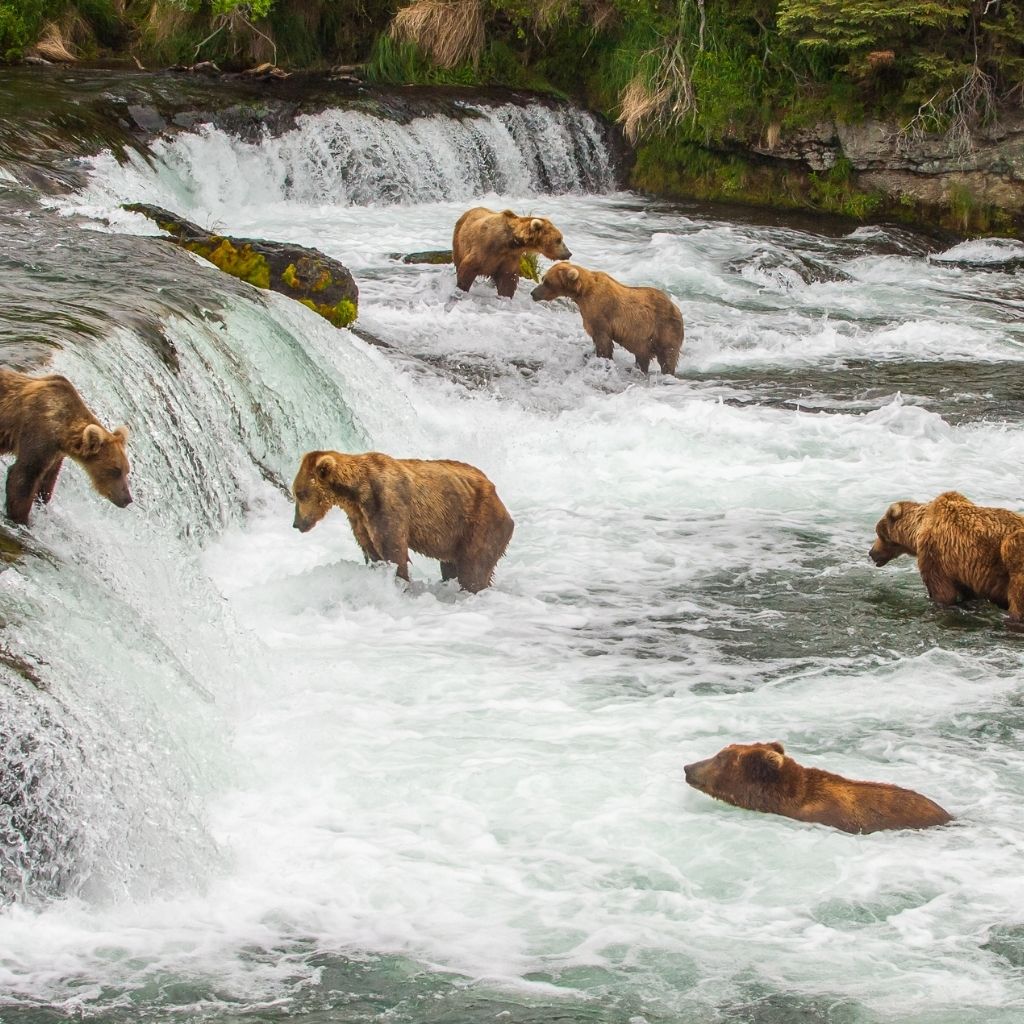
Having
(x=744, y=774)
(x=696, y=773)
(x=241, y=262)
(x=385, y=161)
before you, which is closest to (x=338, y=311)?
(x=241, y=262)

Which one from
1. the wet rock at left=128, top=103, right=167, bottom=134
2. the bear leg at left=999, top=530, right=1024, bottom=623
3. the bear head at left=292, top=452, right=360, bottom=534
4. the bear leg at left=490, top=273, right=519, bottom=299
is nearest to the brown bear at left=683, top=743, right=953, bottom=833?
the bear leg at left=999, top=530, right=1024, bottom=623

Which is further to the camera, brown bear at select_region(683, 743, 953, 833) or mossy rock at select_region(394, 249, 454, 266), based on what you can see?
mossy rock at select_region(394, 249, 454, 266)

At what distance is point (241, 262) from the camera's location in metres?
12.0

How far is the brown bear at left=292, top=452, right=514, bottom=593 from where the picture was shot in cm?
723

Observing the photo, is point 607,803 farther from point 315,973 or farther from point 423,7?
point 423,7

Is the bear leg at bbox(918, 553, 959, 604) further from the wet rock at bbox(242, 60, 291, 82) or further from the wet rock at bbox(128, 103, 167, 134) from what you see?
the wet rock at bbox(242, 60, 291, 82)

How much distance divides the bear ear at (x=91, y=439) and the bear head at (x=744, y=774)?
2.68 meters

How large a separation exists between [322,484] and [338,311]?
5308mm

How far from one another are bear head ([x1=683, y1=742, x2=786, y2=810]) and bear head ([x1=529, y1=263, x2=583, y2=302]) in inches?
285

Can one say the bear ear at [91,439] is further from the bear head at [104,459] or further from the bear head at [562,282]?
the bear head at [562,282]

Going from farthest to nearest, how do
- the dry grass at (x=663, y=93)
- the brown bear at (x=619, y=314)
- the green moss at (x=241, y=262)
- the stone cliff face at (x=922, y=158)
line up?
the dry grass at (x=663, y=93) → the stone cliff face at (x=922, y=158) → the brown bear at (x=619, y=314) → the green moss at (x=241, y=262)

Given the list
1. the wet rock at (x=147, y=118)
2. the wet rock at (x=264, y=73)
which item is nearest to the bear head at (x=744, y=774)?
the wet rock at (x=147, y=118)

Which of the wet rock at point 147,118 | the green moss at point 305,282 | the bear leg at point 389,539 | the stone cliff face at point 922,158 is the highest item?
the wet rock at point 147,118

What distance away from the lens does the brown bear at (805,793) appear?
5.45 metres
